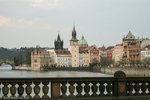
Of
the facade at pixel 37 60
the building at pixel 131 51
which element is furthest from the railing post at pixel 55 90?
the facade at pixel 37 60

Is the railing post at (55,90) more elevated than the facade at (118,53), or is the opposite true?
the facade at (118,53)

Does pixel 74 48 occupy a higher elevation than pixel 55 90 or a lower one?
higher

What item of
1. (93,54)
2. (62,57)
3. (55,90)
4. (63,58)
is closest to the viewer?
(55,90)

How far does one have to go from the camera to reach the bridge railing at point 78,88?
10117mm

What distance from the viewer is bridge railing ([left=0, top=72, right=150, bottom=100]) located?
10.1 m

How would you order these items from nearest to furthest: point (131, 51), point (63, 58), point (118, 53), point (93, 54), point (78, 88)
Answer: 1. point (78, 88)
2. point (131, 51)
3. point (118, 53)
4. point (63, 58)
5. point (93, 54)

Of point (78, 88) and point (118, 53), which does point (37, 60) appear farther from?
point (78, 88)

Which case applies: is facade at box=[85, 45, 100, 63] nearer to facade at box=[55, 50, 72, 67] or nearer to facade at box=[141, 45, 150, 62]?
facade at box=[55, 50, 72, 67]

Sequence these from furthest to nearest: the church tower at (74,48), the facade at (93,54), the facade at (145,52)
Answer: the facade at (93,54), the church tower at (74,48), the facade at (145,52)

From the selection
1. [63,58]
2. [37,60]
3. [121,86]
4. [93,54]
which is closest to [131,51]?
[93,54]

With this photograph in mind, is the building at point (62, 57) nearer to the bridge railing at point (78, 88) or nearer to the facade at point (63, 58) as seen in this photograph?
the facade at point (63, 58)

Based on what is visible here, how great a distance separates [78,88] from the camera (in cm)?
1047

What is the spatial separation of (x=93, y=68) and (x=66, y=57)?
1453 inches

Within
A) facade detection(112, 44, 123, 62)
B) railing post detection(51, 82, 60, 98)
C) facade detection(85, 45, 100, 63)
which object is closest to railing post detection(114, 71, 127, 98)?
railing post detection(51, 82, 60, 98)
